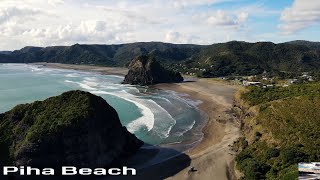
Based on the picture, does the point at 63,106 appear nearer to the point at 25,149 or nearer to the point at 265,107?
the point at 25,149

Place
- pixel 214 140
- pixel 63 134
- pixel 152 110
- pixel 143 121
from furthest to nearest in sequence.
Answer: pixel 152 110, pixel 143 121, pixel 214 140, pixel 63 134

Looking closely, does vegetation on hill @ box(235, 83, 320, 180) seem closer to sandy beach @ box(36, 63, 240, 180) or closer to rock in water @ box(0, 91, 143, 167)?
sandy beach @ box(36, 63, 240, 180)

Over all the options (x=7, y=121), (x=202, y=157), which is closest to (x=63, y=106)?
(x=7, y=121)

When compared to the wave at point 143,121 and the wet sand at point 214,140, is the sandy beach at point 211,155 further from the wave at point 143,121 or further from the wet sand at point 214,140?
the wave at point 143,121

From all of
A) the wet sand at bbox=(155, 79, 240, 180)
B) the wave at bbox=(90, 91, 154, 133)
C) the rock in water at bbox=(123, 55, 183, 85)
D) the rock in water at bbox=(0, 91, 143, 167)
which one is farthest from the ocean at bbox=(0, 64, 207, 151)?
the rock in water at bbox=(0, 91, 143, 167)

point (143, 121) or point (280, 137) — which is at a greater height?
point (280, 137)

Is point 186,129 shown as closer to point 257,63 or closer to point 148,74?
point 148,74

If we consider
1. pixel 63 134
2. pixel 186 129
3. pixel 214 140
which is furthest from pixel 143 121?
pixel 63 134
